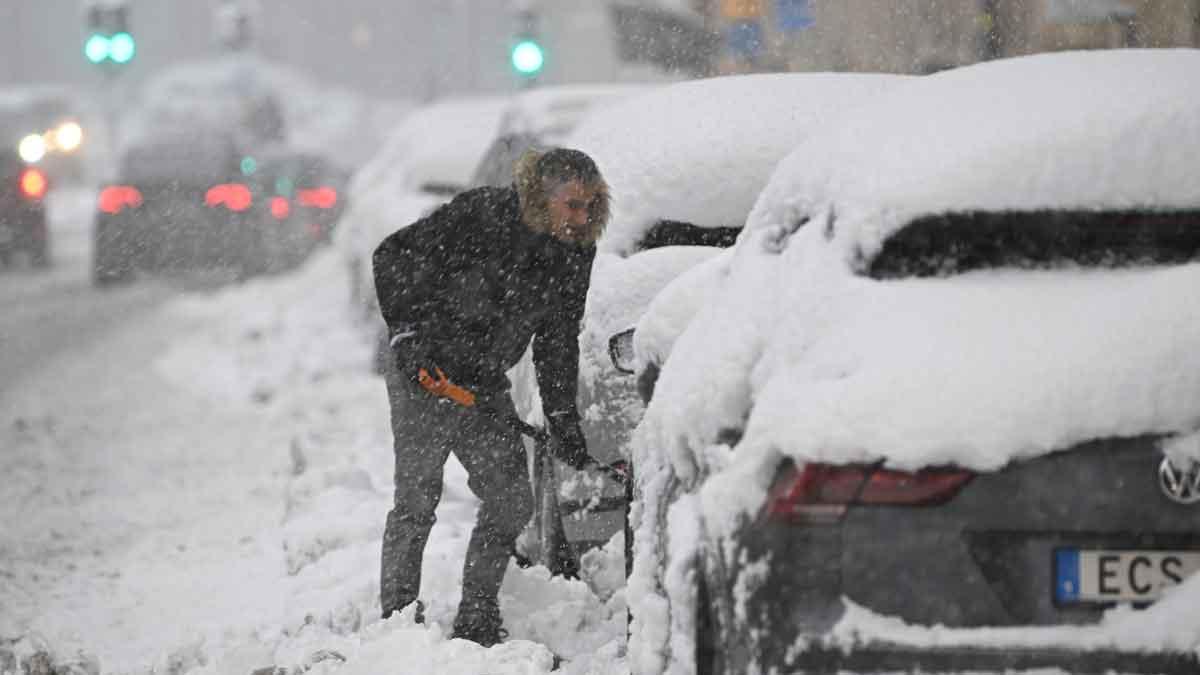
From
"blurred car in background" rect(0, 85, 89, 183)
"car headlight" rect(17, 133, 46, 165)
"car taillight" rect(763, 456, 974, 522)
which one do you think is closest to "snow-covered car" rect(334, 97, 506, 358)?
"car taillight" rect(763, 456, 974, 522)

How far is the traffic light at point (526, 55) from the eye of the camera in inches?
740

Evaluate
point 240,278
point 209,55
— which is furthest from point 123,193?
point 209,55

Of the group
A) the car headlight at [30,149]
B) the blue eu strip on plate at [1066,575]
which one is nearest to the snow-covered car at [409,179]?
the blue eu strip on plate at [1066,575]

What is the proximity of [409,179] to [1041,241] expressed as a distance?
10.7m

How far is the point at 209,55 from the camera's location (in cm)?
8819

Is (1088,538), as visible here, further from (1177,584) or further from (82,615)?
(82,615)

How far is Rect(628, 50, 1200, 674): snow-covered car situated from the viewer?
3.44 meters

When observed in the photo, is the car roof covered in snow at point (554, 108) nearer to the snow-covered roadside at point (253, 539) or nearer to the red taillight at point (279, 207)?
the snow-covered roadside at point (253, 539)

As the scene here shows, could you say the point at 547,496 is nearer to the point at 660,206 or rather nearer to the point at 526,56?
the point at 660,206

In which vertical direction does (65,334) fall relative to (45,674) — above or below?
above

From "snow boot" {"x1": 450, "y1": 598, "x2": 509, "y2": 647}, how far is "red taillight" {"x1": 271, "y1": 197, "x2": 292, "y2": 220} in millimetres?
16207

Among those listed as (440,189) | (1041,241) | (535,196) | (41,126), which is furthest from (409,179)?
(41,126)

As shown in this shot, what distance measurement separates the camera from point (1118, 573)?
138 inches

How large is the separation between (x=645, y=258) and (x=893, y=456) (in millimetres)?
2736
